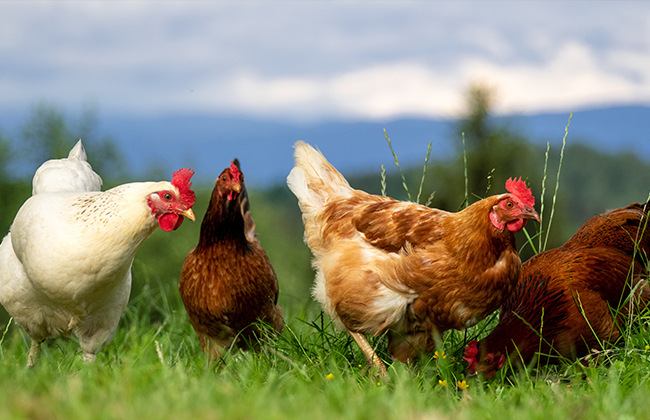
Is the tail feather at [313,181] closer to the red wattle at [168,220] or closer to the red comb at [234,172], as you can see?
the red comb at [234,172]

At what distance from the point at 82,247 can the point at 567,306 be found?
319 cm

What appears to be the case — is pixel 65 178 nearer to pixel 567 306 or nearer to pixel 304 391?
pixel 304 391

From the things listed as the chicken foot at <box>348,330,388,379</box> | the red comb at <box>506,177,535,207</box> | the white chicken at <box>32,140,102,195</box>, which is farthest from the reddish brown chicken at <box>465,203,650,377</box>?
the white chicken at <box>32,140,102,195</box>

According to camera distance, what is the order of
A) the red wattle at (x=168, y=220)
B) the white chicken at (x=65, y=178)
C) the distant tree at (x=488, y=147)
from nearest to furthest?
the red wattle at (x=168, y=220) → the white chicken at (x=65, y=178) → the distant tree at (x=488, y=147)

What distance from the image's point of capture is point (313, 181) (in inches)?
171

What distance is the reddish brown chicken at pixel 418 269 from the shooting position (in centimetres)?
338

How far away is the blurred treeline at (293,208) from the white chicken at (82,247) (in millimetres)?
2109

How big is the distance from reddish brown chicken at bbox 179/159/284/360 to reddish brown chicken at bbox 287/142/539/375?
0.51 m

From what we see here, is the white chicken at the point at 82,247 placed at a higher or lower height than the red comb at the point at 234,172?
lower

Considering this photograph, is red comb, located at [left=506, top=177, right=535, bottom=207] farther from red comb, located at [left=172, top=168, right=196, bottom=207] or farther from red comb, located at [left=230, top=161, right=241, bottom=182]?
red comb, located at [left=172, top=168, right=196, bottom=207]

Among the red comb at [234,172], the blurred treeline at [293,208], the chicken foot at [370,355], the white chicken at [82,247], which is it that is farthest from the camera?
the blurred treeline at [293,208]

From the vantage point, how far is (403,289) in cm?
341

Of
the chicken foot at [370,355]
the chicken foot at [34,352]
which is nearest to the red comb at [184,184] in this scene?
the chicken foot at [370,355]

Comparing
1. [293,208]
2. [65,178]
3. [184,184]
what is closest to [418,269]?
[184,184]
